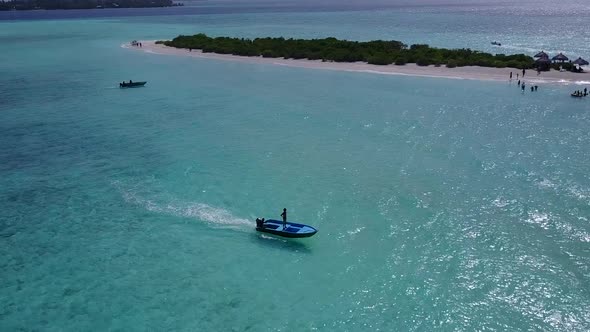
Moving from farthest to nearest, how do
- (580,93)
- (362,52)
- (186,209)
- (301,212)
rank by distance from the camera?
(362,52) → (580,93) → (186,209) → (301,212)

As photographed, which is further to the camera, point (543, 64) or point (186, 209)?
point (543, 64)

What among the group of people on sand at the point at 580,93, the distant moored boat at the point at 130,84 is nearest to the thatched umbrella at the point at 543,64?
the group of people on sand at the point at 580,93

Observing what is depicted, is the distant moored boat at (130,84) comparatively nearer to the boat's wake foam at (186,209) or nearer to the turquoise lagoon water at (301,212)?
the turquoise lagoon water at (301,212)

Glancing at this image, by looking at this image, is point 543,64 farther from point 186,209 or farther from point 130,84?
point 186,209

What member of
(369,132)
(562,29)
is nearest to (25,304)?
(369,132)

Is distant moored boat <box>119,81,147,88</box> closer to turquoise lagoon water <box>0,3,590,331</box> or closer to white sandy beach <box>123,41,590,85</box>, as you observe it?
turquoise lagoon water <box>0,3,590,331</box>

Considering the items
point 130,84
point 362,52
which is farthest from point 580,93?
point 130,84
